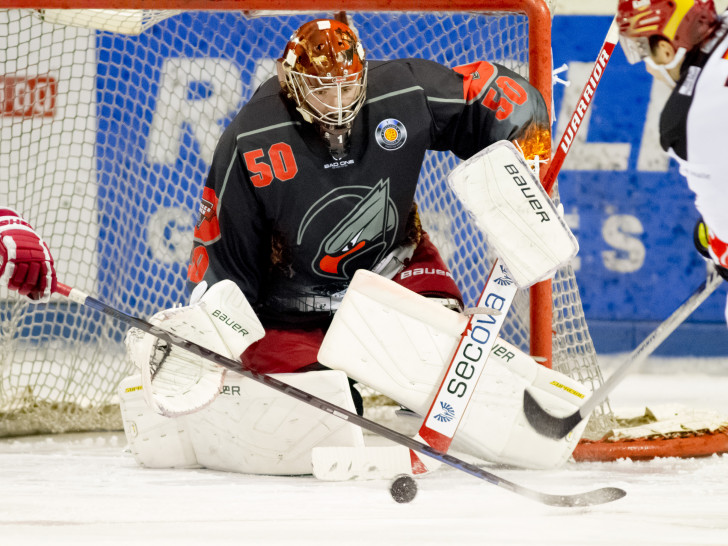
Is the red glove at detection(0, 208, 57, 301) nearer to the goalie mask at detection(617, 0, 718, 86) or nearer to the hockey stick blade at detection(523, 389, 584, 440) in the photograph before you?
the hockey stick blade at detection(523, 389, 584, 440)

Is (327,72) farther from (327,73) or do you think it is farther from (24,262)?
(24,262)

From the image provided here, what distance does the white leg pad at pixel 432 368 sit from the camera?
Result: 6.70 ft

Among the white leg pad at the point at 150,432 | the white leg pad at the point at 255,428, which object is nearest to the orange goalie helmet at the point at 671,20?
the white leg pad at the point at 255,428

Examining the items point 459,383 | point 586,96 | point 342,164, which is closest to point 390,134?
point 342,164

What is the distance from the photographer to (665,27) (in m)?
1.45

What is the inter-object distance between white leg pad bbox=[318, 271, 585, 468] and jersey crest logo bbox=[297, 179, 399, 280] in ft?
0.49

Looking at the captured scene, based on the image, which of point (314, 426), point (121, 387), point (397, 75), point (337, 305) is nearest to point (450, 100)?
point (397, 75)

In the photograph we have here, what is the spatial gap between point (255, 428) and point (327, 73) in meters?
0.85

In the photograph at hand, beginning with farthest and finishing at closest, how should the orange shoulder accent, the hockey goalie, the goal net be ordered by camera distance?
the goal net, the orange shoulder accent, the hockey goalie

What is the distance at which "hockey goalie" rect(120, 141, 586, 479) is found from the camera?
1.93 meters

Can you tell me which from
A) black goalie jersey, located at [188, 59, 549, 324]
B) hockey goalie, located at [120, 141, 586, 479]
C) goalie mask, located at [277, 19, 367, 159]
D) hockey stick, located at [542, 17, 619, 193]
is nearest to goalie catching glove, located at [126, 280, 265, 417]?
hockey goalie, located at [120, 141, 586, 479]

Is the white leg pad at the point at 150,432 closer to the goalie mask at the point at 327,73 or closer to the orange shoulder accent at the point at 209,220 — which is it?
the orange shoulder accent at the point at 209,220

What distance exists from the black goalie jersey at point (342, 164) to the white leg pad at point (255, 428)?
294 millimetres

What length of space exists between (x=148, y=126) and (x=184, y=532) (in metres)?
1.71
